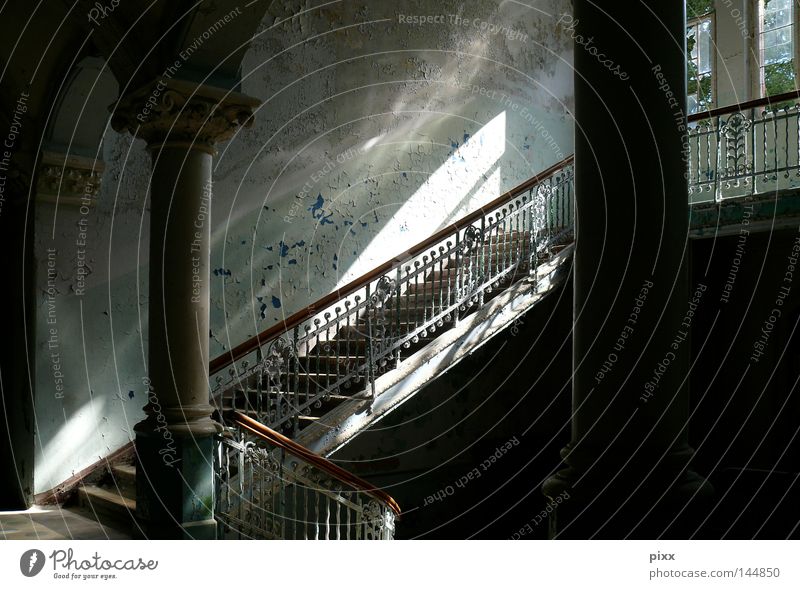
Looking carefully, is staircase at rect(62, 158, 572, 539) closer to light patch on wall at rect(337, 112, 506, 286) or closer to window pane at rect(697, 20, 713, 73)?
light patch on wall at rect(337, 112, 506, 286)

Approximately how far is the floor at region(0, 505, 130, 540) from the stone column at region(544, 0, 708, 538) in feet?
14.6

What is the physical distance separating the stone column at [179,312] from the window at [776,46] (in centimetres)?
878

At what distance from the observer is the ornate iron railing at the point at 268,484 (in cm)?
565

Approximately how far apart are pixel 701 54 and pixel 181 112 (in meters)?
9.49

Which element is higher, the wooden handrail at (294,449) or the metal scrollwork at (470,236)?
the metal scrollwork at (470,236)

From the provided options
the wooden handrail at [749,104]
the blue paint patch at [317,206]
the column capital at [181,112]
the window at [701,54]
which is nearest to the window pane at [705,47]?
the window at [701,54]

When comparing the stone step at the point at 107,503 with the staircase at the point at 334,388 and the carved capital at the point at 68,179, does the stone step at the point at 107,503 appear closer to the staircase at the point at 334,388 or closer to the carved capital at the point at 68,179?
the staircase at the point at 334,388

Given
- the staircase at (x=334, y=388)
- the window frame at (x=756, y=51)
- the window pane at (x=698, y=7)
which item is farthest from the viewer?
the window pane at (x=698, y=7)

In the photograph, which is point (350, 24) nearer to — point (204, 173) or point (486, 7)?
point (486, 7)

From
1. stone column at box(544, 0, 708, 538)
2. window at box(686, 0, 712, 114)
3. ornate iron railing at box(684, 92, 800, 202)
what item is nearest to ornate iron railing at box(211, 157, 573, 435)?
ornate iron railing at box(684, 92, 800, 202)

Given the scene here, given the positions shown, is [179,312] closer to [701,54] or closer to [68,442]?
[68,442]

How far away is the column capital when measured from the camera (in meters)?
5.32
